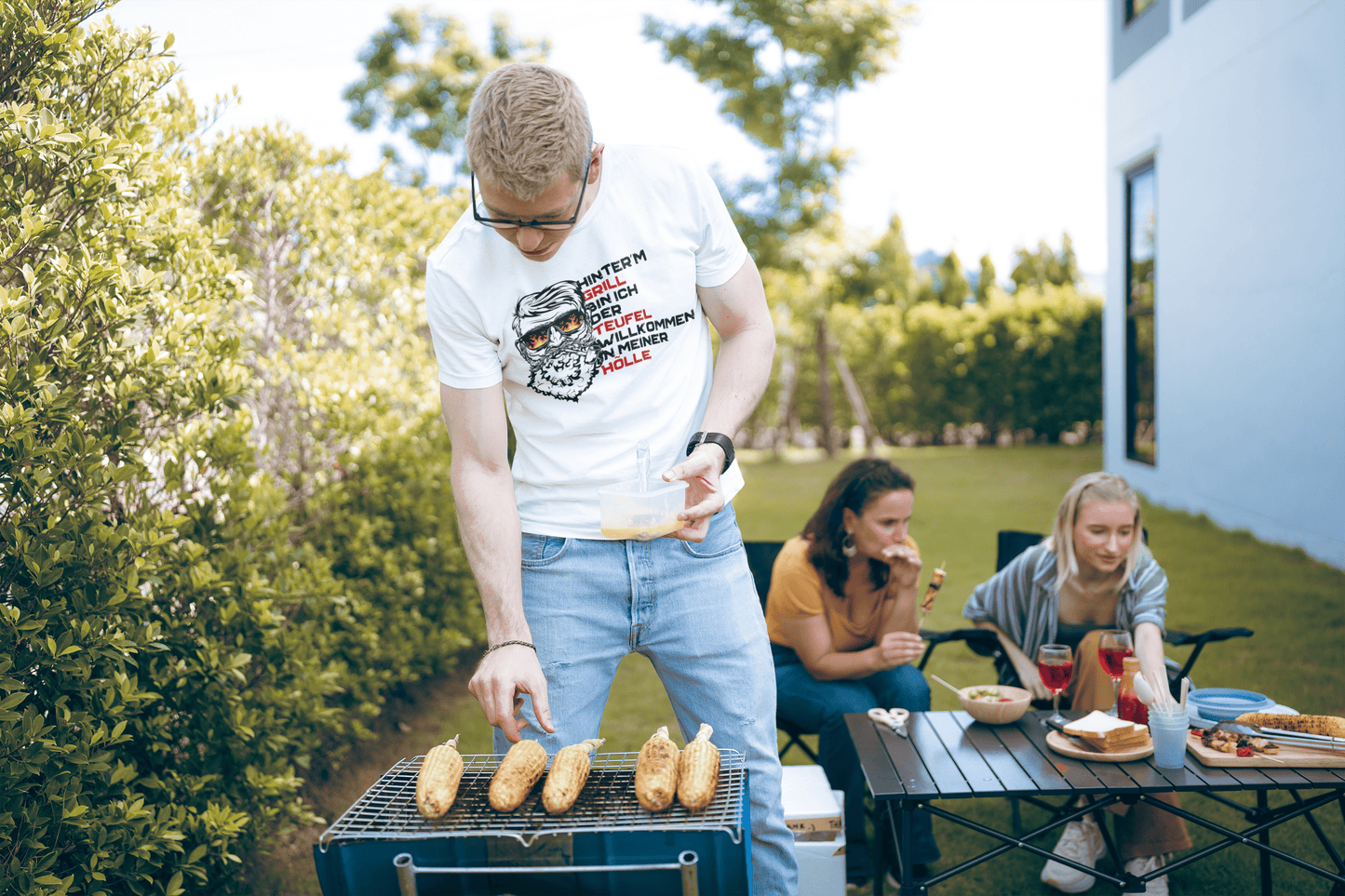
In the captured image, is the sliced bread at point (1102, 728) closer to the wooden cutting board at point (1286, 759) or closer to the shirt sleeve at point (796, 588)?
the wooden cutting board at point (1286, 759)

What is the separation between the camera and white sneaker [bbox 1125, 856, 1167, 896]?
2781 mm

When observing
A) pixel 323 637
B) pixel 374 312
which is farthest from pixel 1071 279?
pixel 323 637

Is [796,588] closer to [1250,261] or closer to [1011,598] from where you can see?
[1011,598]

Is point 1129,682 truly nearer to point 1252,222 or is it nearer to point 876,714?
point 876,714

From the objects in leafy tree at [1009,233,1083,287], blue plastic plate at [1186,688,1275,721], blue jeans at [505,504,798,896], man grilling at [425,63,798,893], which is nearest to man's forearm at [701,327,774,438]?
man grilling at [425,63,798,893]

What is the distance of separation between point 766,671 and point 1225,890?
1967mm

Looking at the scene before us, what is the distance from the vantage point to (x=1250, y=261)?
7.76 metres

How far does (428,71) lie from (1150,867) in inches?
638

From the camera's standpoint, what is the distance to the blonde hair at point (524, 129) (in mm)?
1511

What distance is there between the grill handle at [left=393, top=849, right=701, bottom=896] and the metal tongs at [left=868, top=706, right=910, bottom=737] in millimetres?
1538

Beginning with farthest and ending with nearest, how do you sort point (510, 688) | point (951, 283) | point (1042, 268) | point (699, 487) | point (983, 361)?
1. point (1042, 268)
2. point (951, 283)
3. point (983, 361)
4. point (699, 487)
5. point (510, 688)

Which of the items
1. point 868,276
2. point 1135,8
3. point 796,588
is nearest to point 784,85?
point 868,276

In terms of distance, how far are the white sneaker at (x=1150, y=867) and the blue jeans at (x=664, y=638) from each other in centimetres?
149

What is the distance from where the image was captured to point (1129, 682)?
2.71m
